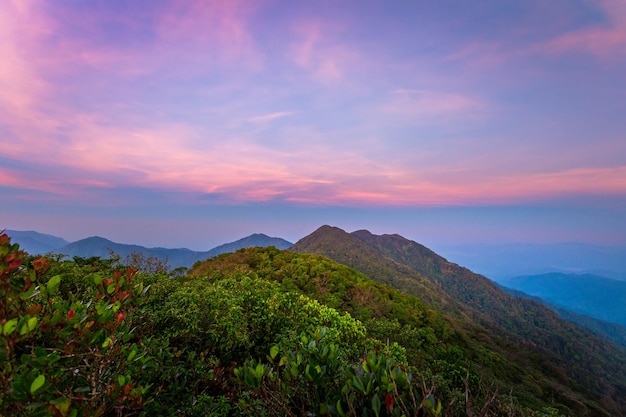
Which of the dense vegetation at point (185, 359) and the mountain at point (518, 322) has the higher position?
the dense vegetation at point (185, 359)

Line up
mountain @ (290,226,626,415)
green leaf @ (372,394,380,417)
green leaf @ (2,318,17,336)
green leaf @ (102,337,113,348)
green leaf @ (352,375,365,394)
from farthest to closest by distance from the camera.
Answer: mountain @ (290,226,626,415)
green leaf @ (102,337,113,348)
green leaf @ (352,375,365,394)
green leaf @ (372,394,380,417)
green leaf @ (2,318,17,336)

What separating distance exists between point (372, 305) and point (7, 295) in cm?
2056

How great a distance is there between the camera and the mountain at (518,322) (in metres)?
59.1

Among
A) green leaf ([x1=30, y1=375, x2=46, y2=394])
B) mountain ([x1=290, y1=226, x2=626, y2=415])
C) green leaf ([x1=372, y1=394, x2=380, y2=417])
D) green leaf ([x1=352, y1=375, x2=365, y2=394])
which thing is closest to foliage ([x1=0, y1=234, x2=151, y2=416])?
green leaf ([x1=30, y1=375, x2=46, y2=394])

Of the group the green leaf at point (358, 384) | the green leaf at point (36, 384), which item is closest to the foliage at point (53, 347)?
the green leaf at point (36, 384)

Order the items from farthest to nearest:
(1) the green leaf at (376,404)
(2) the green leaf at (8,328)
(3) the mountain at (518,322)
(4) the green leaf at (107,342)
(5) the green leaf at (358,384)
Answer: (3) the mountain at (518,322) → (4) the green leaf at (107,342) → (5) the green leaf at (358,384) → (1) the green leaf at (376,404) → (2) the green leaf at (8,328)

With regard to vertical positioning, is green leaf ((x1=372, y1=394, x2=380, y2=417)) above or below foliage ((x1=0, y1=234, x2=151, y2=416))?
below

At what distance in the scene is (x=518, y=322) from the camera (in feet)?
393

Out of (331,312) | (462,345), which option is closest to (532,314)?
(462,345)

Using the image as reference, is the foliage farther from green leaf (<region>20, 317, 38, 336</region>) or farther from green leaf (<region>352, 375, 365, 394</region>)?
green leaf (<region>352, 375, 365, 394</region>)

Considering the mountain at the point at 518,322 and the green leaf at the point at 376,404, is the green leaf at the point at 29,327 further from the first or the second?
the mountain at the point at 518,322

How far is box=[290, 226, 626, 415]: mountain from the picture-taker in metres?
59.1

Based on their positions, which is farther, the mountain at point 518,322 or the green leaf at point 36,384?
the mountain at point 518,322

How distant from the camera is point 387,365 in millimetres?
2764
